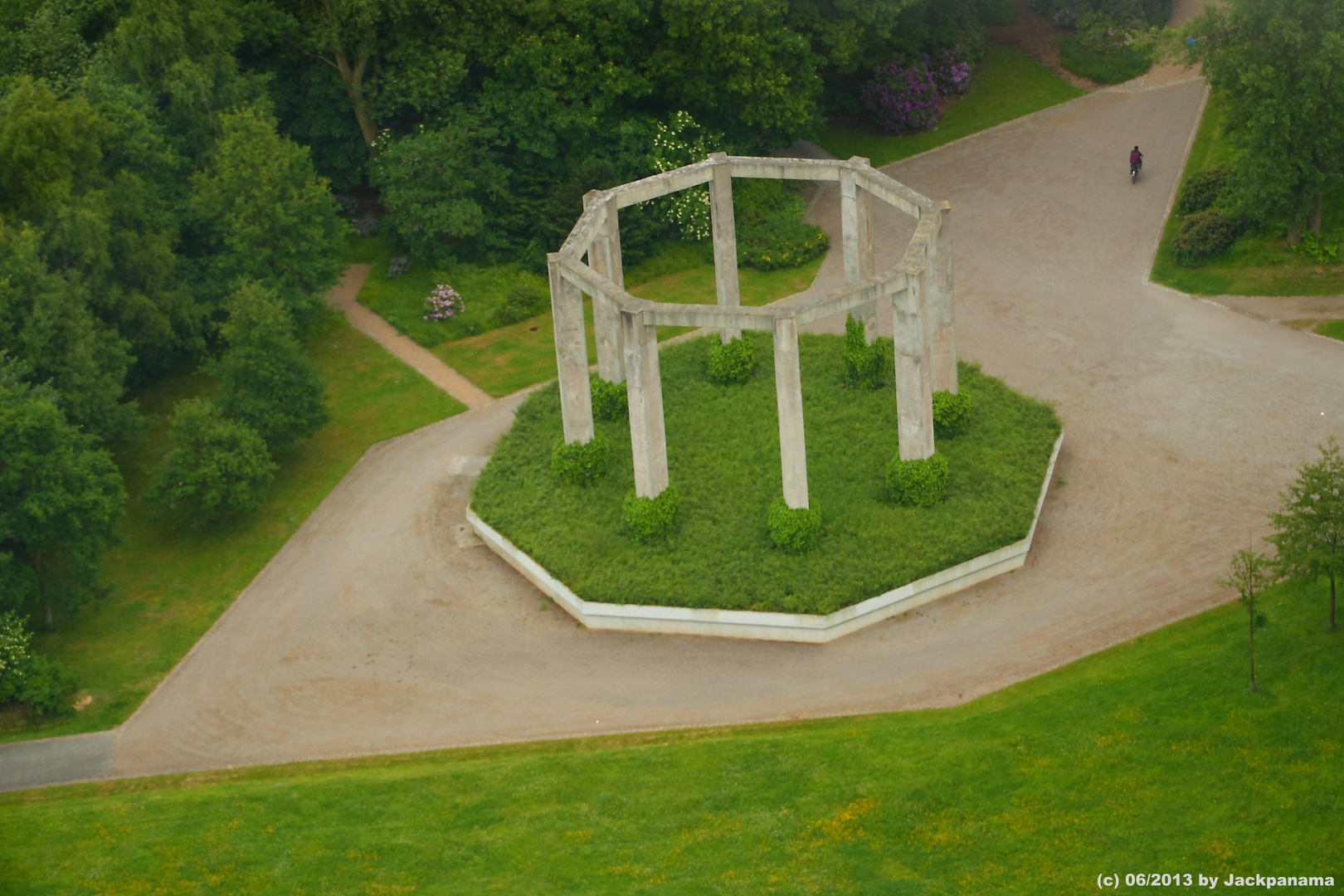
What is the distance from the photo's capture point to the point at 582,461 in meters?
47.2

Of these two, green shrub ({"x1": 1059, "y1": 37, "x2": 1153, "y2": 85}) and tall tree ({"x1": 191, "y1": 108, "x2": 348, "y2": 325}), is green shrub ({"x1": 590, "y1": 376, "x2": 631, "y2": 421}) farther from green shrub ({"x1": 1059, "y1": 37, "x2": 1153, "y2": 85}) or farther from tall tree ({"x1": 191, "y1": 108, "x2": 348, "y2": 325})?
green shrub ({"x1": 1059, "y1": 37, "x2": 1153, "y2": 85})

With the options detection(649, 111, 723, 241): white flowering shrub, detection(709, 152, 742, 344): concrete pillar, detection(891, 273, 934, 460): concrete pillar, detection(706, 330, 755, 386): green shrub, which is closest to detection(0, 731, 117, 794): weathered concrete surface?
detection(706, 330, 755, 386): green shrub

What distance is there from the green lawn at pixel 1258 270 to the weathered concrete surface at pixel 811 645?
3.98 ft

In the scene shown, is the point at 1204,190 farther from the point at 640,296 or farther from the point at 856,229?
the point at 640,296

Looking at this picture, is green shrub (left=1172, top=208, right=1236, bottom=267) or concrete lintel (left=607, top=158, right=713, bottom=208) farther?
green shrub (left=1172, top=208, right=1236, bottom=267)

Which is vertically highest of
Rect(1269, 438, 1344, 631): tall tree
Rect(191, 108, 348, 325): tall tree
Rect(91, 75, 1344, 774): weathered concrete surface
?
Rect(191, 108, 348, 325): tall tree

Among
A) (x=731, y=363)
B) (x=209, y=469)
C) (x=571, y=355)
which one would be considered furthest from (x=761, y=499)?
(x=209, y=469)

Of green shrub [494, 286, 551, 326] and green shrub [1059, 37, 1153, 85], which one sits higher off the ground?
green shrub [1059, 37, 1153, 85]

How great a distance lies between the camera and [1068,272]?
58250 mm

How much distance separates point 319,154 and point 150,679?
91.1 feet

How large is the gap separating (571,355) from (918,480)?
9.96m

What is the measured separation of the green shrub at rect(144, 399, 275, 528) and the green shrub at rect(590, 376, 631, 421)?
32.0ft

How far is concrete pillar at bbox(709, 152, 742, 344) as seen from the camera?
1994 inches

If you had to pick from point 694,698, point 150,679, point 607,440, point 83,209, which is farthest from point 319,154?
point 694,698
